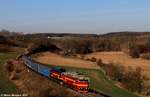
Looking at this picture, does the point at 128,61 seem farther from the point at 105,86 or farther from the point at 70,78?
the point at 70,78

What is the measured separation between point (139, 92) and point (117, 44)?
Answer: 110m

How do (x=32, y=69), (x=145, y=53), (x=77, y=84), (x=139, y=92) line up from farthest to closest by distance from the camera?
(x=145, y=53), (x=32, y=69), (x=139, y=92), (x=77, y=84)

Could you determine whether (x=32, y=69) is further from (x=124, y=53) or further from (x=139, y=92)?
(x=124, y=53)

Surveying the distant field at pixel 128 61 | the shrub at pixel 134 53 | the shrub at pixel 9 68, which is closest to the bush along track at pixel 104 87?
the shrub at pixel 9 68

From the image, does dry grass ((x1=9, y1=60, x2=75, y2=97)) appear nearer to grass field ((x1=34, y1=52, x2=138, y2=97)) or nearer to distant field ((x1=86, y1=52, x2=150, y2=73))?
grass field ((x1=34, y1=52, x2=138, y2=97))

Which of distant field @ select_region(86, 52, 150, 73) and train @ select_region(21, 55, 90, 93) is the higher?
train @ select_region(21, 55, 90, 93)

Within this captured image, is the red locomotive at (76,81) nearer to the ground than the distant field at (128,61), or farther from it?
farther from it

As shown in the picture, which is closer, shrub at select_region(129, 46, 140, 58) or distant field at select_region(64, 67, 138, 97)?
distant field at select_region(64, 67, 138, 97)

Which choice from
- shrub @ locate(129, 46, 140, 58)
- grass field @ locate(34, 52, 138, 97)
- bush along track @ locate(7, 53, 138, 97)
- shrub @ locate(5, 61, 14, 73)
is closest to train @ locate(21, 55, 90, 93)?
bush along track @ locate(7, 53, 138, 97)

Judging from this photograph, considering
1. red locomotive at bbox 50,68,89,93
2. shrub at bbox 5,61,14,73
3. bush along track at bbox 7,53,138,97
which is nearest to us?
red locomotive at bbox 50,68,89,93

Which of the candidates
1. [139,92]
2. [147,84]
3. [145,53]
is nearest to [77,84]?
[139,92]

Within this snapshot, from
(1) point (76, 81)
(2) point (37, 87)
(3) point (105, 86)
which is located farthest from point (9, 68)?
(2) point (37, 87)

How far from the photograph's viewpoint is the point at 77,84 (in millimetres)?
50781

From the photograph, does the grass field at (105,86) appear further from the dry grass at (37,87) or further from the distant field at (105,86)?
the dry grass at (37,87)
